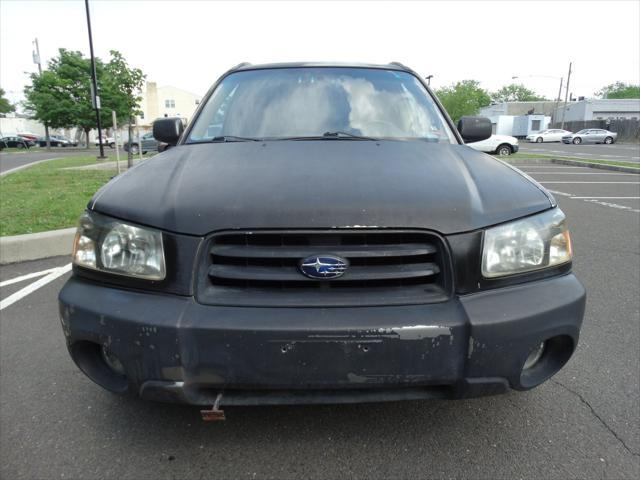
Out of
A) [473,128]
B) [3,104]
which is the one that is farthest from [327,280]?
[3,104]

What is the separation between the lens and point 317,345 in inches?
59.4

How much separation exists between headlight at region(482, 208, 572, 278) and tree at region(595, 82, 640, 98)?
112304mm

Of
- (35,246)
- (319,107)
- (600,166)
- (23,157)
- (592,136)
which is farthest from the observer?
(592,136)

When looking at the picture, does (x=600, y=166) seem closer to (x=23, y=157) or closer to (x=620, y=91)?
(x=23, y=157)

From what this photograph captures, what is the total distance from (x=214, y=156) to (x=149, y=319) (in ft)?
2.91

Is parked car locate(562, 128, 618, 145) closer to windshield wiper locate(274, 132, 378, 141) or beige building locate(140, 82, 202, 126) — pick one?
windshield wiper locate(274, 132, 378, 141)

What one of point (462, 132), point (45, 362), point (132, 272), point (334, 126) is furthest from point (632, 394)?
point (45, 362)

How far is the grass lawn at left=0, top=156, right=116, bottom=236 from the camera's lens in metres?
5.54

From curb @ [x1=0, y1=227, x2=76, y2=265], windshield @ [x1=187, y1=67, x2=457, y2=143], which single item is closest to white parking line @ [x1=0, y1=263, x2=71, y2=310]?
curb @ [x1=0, y1=227, x2=76, y2=265]

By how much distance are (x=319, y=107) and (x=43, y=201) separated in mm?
6245

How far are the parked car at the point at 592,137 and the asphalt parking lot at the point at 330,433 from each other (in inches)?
1734

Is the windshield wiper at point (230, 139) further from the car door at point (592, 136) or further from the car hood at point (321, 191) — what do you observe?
the car door at point (592, 136)

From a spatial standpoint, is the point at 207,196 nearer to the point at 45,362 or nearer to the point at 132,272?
the point at 132,272

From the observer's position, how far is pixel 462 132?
3.13 meters
